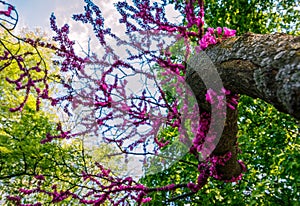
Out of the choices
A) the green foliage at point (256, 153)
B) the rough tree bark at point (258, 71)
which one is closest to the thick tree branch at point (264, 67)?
the rough tree bark at point (258, 71)

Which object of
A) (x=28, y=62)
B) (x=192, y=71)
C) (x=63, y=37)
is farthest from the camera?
(x=28, y=62)

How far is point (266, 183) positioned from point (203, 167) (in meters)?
1.20

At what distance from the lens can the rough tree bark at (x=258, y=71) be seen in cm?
84

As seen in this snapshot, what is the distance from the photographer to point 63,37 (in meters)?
2.13

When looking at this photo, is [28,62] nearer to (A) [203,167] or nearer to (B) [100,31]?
(B) [100,31]

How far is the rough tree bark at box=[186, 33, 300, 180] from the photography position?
84cm

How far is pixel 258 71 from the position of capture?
3.45ft

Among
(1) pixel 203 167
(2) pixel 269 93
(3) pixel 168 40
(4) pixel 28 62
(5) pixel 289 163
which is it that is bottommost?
(2) pixel 269 93

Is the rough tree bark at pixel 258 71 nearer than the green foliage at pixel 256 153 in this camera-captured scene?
Yes

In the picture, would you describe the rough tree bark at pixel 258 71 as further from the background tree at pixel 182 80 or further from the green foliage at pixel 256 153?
the green foliage at pixel 256 153

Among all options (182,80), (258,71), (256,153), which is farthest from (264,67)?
(256,153)

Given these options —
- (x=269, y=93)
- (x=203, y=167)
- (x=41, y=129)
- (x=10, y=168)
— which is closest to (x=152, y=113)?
(x=203, y=167)

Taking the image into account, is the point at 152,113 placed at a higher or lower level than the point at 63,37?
lower

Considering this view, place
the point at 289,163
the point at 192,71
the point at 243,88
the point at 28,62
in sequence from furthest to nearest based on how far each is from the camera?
the point at 28,62, the point at 289,163, the point at 192,71, the point at 243,88
